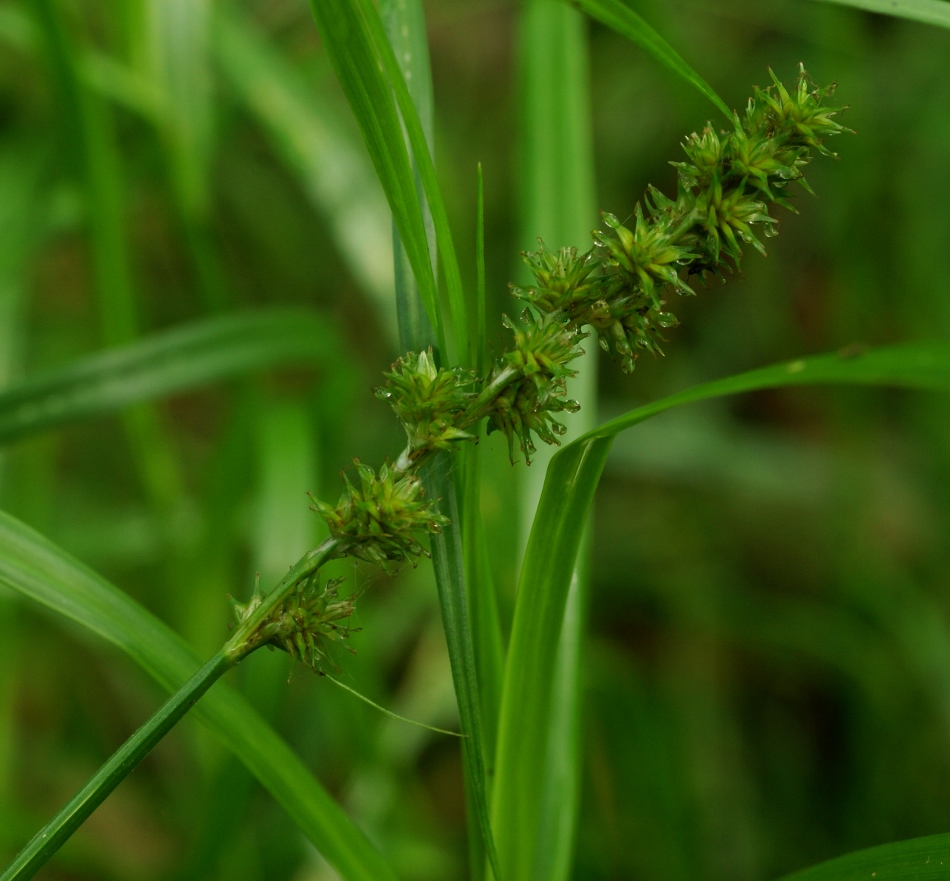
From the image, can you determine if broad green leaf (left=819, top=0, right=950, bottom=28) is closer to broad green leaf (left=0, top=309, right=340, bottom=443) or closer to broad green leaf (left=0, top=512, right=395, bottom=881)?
broad green leaf (left=0, top=512, right=395, bottom=881)

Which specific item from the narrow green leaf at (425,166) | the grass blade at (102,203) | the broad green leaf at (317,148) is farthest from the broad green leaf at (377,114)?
the broad green leaf at (317,148)

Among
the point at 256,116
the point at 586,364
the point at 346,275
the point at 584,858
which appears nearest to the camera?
the point at 586,364

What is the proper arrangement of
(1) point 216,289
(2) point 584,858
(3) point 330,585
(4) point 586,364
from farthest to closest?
1. (1) point 216,289
2. (2) point 584,858
3. (4) point 586,364
4. (3) point 330,585

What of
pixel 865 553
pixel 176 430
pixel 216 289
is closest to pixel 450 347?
pixel 216 289

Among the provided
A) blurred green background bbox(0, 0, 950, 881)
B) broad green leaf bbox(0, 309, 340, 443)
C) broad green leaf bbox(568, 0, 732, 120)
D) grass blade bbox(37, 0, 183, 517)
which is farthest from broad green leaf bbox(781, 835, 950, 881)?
grass blade bbox(37, 0, 183, 517)

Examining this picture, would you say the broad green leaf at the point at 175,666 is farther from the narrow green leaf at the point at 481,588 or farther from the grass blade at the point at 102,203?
the grass blade at the point at 102,203

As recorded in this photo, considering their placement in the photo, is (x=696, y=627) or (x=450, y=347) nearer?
(x=450, y=347)

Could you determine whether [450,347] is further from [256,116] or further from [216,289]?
[256,116]
